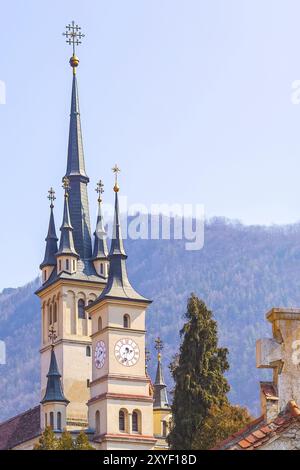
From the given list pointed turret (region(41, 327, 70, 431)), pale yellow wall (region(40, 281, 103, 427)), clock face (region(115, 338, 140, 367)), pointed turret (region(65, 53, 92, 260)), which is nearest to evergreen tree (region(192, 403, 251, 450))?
clock face (region(115, 338, 140, 367))

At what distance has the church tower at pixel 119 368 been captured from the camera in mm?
98812

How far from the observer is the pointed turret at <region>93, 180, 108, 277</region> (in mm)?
112625

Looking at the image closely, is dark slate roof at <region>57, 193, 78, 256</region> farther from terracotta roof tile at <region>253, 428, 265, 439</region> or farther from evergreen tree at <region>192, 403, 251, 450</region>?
terracotta roof tile at <region>253, 428, 265, 439</region>

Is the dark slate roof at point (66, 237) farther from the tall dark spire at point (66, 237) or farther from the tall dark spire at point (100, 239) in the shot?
the tall dark spire at point (100, 239)

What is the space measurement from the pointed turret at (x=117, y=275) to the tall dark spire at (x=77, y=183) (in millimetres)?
7867

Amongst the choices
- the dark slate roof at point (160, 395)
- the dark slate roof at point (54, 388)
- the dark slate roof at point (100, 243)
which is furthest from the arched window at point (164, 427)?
the dark slate roof at point (100, 243)

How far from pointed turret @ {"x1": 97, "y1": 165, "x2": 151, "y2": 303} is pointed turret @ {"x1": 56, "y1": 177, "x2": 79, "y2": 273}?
19.5 feet

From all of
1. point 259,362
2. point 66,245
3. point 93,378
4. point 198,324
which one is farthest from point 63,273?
point 259,362

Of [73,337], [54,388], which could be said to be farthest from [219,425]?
[73,337]

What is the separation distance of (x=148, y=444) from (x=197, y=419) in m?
23.9

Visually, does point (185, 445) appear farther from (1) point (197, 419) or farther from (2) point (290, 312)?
(2) point (290, 312)

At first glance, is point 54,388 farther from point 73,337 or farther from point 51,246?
point 51,246

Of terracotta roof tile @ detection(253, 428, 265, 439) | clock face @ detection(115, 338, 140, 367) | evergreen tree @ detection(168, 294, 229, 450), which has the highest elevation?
clock face @ detection(115, 338, 140, 367)

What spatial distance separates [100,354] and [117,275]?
4.95 meters
